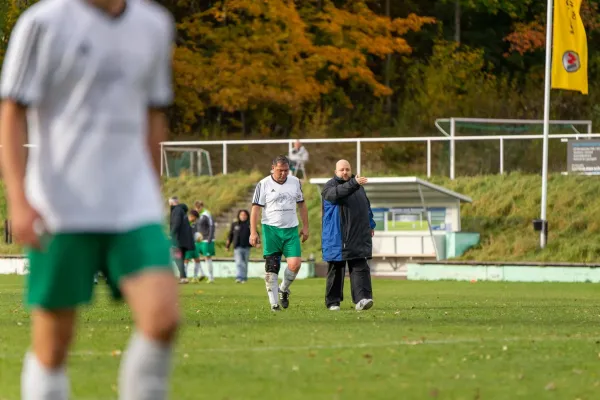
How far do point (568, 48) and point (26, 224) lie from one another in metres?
29.2

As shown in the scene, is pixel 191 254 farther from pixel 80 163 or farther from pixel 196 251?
pixel 80 163

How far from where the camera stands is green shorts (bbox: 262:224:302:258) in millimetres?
17438

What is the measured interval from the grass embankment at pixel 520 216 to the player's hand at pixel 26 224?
27861mm

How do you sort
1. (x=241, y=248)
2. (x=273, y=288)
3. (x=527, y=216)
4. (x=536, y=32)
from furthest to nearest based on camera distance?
1. (x=536, y=32)
2. (x=527, y=216)
3. (x=241, y=248)
4. (x=273, y=288)

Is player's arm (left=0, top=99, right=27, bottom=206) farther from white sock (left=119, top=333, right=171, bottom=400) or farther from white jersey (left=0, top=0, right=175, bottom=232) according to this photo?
white sock (left=119, top=333, right=171, bottom=400)

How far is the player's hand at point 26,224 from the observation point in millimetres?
5617

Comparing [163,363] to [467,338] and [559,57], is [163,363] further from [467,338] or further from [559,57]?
[559,57]

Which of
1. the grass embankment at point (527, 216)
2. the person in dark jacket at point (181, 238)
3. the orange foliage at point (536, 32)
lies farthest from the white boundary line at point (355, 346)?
the orange foliage at point (536, 32)


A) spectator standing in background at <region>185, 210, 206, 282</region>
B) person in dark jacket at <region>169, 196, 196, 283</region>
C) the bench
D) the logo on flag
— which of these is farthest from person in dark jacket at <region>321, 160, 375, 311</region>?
the logo on flag

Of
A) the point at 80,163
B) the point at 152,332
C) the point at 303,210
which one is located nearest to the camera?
the point at 152,332

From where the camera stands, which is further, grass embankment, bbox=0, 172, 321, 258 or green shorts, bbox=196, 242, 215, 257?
grass embankment, bbox=0, 172, 321, 258

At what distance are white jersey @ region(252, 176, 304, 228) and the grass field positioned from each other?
3.30 ft

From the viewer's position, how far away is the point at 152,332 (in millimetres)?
Result: 5566

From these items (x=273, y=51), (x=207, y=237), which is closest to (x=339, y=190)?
(x=207, y=237)
